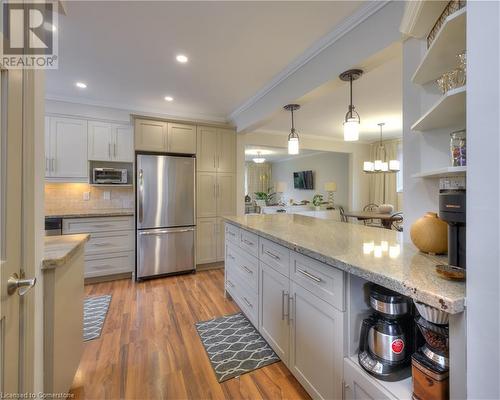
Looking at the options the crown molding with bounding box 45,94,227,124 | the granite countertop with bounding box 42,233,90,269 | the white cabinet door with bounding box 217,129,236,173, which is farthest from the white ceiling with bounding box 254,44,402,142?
the granite countertop with bounding box 42,233,90,269

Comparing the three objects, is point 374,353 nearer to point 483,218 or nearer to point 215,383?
point 483,218

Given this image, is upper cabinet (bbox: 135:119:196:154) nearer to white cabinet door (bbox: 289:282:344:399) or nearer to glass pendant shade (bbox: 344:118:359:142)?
glass pendant shade (bbox: 344:118:359:142)

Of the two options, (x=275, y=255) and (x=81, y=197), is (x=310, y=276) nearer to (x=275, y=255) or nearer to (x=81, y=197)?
(x=275, y=255)

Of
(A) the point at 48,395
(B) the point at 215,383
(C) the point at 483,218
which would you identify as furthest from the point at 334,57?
(A) the point at 48,395

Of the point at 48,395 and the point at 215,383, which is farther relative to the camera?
the point at 215,383

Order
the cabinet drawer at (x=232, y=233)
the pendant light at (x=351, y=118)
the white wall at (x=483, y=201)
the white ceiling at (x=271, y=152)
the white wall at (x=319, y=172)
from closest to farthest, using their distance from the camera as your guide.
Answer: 1. the white wall at (x=483, y=201)
2. the pendant light at (x=351, y=118)
3. the cabinet drawer at (x=232, y=233)
4. the white ceiling at (x=271, y=152)
5. the white wall at (x=319, y=172)

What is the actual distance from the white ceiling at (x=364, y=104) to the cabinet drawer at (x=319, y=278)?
1517 millimetres

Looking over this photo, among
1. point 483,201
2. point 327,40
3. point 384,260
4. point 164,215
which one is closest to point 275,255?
point 384,260

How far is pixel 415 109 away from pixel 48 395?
8.09 ft

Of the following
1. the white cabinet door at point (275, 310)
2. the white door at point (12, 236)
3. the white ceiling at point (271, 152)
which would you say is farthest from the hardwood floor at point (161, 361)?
the white ceiling at point (271, 152)

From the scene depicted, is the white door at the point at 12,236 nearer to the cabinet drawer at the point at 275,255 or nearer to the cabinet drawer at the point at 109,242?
the cabinet drawer at the point at 275,255

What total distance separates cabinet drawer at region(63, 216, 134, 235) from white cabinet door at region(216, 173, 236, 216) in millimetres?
1337

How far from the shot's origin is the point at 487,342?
66 centimetres

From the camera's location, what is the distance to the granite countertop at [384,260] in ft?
2.63
